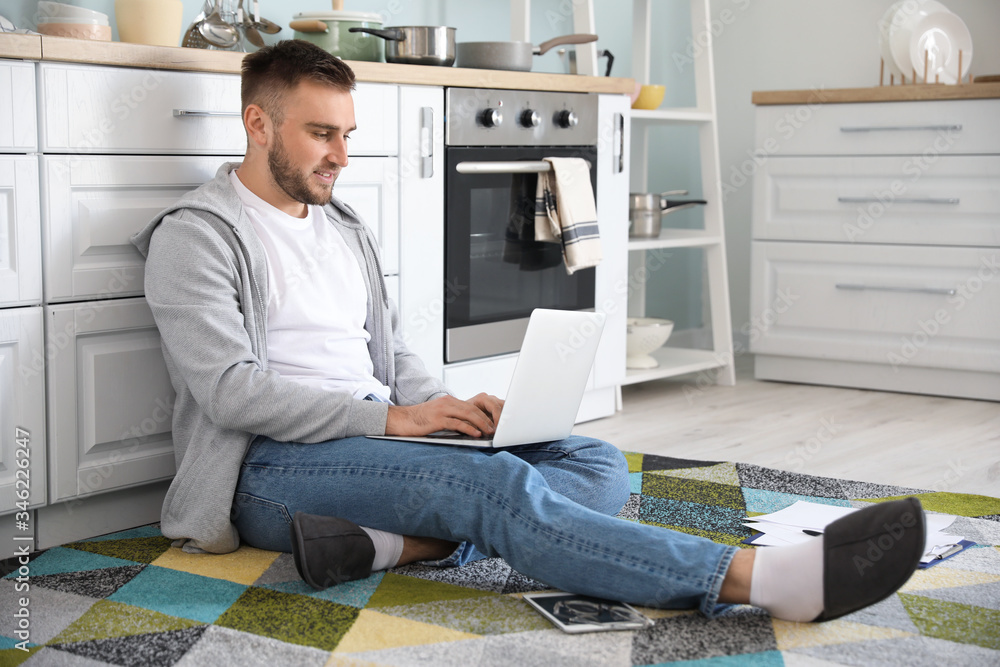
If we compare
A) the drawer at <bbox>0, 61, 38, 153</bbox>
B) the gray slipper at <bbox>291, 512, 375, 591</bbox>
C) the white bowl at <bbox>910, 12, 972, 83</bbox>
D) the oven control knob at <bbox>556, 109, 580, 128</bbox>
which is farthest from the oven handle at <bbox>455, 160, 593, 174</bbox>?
the white bowl at <bbox>910, 12, 972, 83</bbox>

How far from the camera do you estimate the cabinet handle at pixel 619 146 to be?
Result: 2.97 meters

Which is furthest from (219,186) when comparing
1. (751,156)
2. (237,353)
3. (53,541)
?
(751,156)

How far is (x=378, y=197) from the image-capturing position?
235 cm

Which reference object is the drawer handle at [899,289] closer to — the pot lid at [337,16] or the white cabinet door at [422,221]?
the white cabinet door at [422,221]

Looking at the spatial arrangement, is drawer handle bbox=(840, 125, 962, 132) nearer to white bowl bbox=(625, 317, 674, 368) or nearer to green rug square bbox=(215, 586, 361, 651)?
white bowl bbox=(625, 317, 674, 368)

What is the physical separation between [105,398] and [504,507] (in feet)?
2.66

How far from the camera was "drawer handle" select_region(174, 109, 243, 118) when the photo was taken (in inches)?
76.2

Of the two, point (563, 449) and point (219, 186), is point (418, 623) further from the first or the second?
point (219, 186)

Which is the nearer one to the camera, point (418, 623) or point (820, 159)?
point (418, 623)

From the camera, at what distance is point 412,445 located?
1.70m

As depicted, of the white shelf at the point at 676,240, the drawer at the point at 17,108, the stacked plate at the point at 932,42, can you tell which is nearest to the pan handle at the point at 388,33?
the drawer at the point at 17,108

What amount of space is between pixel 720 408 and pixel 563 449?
4.80ft

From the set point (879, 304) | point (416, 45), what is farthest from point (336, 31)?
point (879, 304)

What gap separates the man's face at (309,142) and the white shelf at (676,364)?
1534 mm
